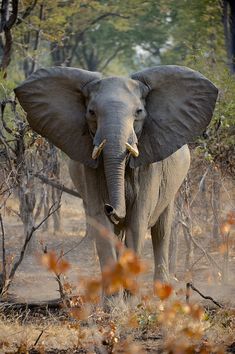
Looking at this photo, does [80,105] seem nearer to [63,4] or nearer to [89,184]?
[89,184]

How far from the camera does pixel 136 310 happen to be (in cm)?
635

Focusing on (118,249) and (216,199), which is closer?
(118,249)

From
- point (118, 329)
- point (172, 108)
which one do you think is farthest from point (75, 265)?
point (118, 329)

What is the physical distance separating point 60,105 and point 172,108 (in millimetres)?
1060

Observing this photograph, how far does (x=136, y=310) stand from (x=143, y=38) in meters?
24.0

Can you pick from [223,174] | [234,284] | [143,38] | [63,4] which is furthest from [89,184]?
[143,38]

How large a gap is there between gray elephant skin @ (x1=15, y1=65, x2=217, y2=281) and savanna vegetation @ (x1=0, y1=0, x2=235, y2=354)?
399 mm

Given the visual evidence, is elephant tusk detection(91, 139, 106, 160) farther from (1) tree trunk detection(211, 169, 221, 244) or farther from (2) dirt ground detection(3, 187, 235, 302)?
(1) tree trunk detection(211, 169, 221, 244)

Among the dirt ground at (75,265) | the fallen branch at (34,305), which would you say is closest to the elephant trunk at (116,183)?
the dirt ground at (75,265)

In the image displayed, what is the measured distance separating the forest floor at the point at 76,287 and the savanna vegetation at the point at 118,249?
2cm

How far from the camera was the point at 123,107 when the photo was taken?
680 centimetres

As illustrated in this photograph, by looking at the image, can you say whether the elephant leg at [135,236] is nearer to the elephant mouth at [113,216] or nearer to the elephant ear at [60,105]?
the elephant mouth at [113,216]

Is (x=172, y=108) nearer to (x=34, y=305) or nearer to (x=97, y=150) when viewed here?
(x=97, y=150)

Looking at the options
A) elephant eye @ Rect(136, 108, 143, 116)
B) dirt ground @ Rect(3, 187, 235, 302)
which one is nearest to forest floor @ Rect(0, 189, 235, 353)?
dirt ground @ Rect(3, 187, 235, 302)
